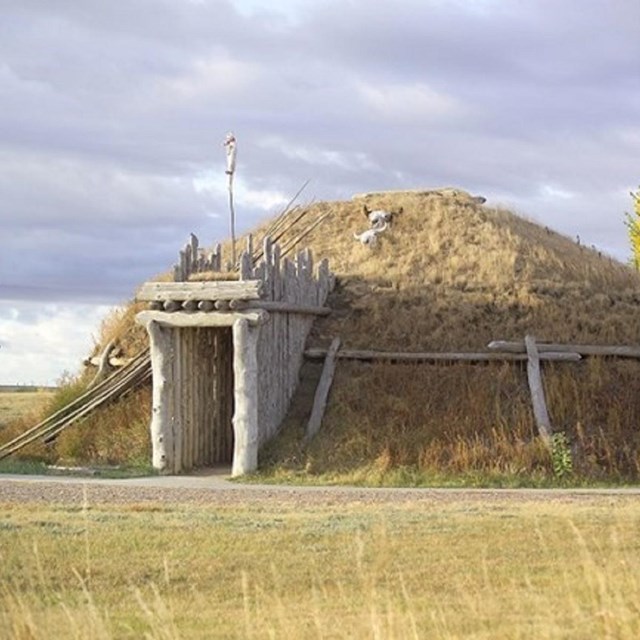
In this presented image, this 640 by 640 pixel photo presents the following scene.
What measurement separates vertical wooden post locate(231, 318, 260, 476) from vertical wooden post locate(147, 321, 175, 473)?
1.45m

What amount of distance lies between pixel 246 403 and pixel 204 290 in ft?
6.44

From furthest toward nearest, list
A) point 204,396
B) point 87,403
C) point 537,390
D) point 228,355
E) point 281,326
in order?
point 87,403 < point 228,355 < point 204,396 < point 281,326 < point 537,390

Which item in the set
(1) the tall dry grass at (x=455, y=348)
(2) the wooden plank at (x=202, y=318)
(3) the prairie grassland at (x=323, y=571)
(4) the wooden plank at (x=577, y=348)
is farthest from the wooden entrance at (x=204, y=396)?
(3) the prairie grassland at (x=323, y=571)

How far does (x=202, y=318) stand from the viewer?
2442cm

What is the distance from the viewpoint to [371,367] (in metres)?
26.2

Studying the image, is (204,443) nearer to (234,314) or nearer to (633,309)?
(234,314)

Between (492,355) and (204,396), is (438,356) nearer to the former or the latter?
(492,355)

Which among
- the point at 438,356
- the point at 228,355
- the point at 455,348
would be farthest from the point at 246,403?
Answer: the point at 455,348

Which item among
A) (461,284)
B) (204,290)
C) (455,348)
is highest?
(461,284)

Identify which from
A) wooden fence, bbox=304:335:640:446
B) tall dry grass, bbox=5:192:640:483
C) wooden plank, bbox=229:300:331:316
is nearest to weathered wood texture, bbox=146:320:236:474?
tall dry grass, bbox=5:192:640:483

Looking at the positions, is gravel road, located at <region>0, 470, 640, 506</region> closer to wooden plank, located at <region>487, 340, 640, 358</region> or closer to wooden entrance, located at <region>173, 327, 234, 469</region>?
wooden entrance, located at <region>173, 327, 234, 469</region>

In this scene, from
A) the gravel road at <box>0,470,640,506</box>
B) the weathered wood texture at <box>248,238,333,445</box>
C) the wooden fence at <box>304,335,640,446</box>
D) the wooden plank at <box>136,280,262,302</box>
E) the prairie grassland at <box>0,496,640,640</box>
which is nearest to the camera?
the prairie grassland at <box>0,496,640,640</box>

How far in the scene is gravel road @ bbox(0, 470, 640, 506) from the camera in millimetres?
19359

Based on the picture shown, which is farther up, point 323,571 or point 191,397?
point 191,397
